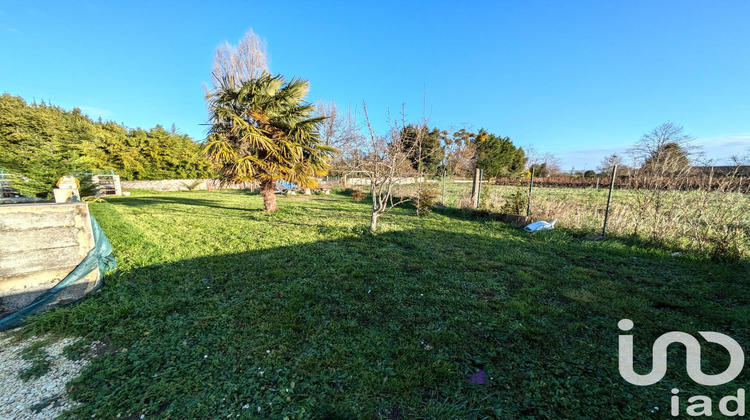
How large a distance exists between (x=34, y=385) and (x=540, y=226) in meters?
8.05

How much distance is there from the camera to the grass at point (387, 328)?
65.6 inches

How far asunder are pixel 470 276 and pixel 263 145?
280 inches

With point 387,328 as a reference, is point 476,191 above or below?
above

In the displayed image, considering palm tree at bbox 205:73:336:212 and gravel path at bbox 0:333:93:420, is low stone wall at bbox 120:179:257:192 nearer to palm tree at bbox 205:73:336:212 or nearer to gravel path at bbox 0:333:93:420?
palm tree at bbox 205:73:336:212

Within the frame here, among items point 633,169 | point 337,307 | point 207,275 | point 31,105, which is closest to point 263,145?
point 207,275

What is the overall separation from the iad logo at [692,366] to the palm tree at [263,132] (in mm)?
8247

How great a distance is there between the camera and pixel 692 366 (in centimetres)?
198

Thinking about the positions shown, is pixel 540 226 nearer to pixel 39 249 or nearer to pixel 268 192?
pixel 268 192

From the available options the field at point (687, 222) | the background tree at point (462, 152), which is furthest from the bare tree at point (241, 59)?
the field at point (687, 222)

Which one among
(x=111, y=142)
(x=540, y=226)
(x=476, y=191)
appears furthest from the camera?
(x=111, y=142)

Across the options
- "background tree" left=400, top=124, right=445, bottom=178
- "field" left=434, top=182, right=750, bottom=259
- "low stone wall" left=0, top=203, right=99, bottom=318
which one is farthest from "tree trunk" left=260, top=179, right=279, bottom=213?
"field" left=434, top=182, right=750, bottom=259

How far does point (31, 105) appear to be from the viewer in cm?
2428

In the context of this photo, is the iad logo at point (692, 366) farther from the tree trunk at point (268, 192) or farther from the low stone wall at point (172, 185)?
the low stone wall at point (172, 185)

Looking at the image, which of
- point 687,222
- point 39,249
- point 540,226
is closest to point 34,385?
point 39,249
